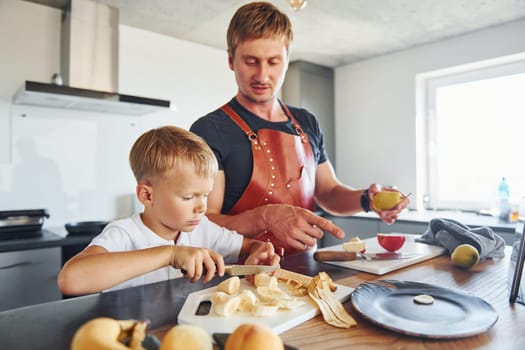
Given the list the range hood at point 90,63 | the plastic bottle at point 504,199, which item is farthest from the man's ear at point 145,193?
the plastic bottle at point 504,199

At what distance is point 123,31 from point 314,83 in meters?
1.73

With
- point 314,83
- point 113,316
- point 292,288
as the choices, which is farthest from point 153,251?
point 314,83

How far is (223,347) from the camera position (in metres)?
0.39

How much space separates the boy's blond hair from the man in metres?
0.20

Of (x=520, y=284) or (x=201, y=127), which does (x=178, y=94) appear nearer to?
(x=201, y=127)

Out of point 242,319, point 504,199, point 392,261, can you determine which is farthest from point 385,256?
point 504,199

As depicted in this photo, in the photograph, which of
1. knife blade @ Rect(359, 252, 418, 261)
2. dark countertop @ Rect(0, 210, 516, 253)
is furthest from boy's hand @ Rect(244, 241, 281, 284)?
dark countertop @ Rect(0, 210, 516, 253)

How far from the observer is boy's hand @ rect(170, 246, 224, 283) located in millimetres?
692

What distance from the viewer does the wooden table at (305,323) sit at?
50 centimetres

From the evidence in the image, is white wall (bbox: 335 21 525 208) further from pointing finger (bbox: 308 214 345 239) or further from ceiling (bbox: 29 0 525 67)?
pointing finger (bbox: 308 214 345 239)

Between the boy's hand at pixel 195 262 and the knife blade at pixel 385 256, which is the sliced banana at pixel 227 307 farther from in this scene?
the knife blade at pixel 385 256

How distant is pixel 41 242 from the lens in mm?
1906

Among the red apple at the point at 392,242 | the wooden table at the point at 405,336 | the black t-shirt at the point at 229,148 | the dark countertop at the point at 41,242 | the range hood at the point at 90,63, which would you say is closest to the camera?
the wooden table at the point at 405,336

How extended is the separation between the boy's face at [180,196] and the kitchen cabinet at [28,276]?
4.54 ft
